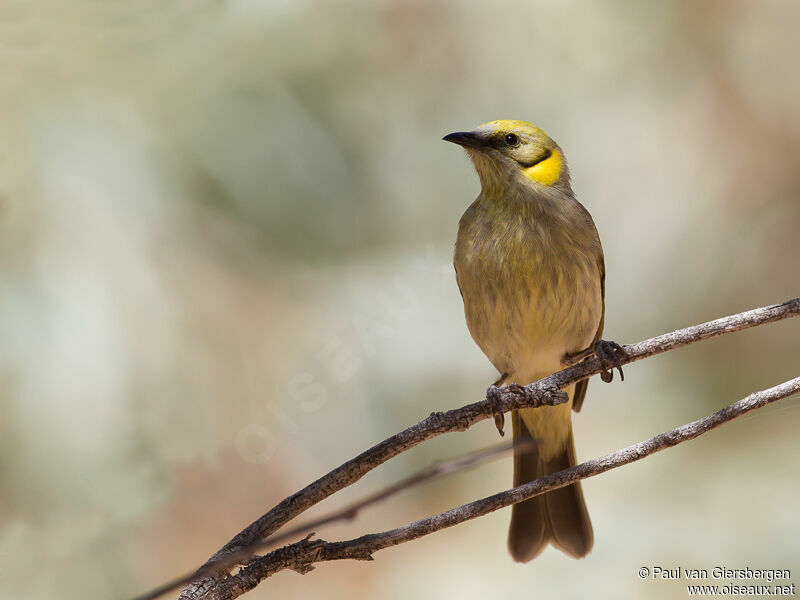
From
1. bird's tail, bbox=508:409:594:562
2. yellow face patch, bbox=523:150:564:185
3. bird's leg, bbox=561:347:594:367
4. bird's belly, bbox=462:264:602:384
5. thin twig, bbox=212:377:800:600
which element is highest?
yellow face patch, bbox=523:150:564:185

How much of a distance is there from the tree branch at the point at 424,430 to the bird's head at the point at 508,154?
62 cm

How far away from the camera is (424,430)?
1.06m

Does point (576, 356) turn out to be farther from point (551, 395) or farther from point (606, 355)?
point (551, 395)

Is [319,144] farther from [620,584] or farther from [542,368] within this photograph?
[620,584]

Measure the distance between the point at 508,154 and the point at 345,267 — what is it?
762mm

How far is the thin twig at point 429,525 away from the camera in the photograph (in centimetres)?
95

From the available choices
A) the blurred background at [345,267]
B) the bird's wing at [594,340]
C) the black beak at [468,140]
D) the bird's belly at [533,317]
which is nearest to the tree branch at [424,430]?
the bird's belly at [533,317]

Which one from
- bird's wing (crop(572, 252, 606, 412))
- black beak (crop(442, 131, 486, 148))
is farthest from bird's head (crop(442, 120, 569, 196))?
bird's wing (crop(572, 252, 606, 412))

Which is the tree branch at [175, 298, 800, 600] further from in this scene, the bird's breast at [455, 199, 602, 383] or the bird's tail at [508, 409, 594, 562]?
the bird's tail at [508, 409, 594, 562]

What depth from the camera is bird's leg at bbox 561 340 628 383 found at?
1411 millimetres

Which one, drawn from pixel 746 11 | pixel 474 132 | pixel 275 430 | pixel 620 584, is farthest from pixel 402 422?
pixel 746 11

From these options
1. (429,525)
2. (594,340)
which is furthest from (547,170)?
(429,525)

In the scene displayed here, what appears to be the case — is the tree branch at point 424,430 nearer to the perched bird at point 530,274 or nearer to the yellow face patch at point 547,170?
the perched bird at point 530,274

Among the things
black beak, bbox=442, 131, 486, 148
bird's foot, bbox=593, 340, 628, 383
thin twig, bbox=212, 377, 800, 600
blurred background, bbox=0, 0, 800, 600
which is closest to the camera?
thin twig, bbox=212, 377, 800, 600
